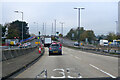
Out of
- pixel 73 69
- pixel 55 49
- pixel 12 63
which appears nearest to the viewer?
pixel 73 69

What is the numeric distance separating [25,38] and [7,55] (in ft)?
294

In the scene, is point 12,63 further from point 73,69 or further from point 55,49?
point 55,49

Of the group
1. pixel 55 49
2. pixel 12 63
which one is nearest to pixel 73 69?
pixel 12 63

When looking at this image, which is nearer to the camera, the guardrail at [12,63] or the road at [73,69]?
the road at [73,69]

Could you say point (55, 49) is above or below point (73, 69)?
above

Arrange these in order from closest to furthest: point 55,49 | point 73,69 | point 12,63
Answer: point 73,69 < point 12,63 < point 55,49

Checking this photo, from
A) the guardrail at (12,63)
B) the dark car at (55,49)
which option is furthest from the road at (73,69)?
the dark car at (55,49)

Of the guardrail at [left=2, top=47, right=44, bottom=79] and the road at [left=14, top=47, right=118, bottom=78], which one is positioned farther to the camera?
the guardrail at [left=2, top=47, right=44, bottom=79]

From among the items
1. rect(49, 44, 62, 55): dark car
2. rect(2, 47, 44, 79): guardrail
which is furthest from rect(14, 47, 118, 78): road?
rect(49, 44, 62, 55): dark car

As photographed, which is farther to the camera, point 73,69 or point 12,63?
point 12,63

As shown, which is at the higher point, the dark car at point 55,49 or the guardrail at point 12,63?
the dark car at point 55,49

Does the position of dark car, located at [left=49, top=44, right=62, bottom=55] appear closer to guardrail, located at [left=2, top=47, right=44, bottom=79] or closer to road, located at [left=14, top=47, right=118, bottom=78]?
guardrail, located at [left=2, top=47, right=44, bottom=79]

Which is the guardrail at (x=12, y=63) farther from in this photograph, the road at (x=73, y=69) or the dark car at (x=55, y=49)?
the dark car at (x=55, y=49)

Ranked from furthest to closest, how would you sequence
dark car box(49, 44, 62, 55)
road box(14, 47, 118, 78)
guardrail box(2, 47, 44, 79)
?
dark car box(49, 44, 62, 55), guardrail box(2, 47, 44, 79), road box(14, 47, 118, 78)
